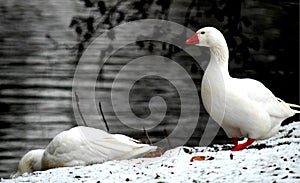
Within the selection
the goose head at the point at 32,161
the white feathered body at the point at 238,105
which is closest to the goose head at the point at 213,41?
the white feathered body at the point at 238,105

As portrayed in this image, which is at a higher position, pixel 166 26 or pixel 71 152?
pixel 166 26

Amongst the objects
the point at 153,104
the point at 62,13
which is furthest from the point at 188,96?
the point at 62,13

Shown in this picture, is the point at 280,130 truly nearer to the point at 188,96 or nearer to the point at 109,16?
the point at 109,16

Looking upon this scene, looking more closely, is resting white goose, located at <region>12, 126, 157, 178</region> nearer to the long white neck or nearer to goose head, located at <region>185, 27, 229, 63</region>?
the long white neck

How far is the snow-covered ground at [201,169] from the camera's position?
5.54m

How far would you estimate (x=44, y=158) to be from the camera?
7.75 meters

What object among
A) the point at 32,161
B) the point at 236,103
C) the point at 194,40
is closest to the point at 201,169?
the point at 236,103

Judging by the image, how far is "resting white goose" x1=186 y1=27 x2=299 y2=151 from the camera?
7.26 meters

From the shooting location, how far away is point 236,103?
7.23 m

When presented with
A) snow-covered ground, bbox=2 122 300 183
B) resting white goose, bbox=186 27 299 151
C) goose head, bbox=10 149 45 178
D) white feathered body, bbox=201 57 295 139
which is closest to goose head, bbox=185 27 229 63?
resting white goose, bbox=186 27 299 151

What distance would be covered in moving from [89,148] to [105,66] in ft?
36.7

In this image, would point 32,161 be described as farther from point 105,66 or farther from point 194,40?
point 105,66

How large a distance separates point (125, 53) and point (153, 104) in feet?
19.1

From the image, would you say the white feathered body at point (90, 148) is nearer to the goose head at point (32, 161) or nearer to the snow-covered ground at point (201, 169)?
the snow-covered ground at point (201, 169)
